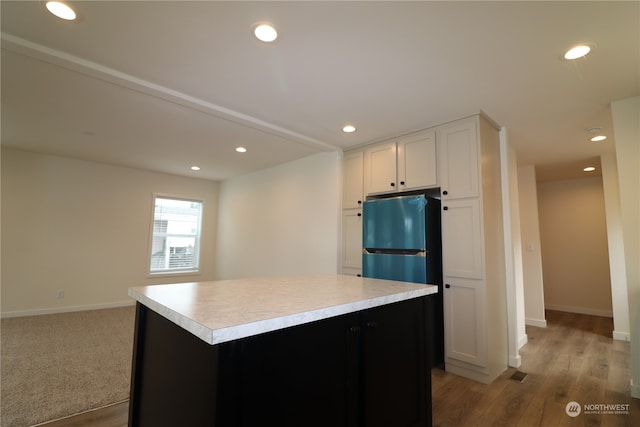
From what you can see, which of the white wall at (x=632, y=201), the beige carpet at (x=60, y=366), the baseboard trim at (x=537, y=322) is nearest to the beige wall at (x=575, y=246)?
the baseboard trim at (x=537, y=322)

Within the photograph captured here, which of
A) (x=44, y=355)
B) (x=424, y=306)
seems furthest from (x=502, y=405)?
(x=44, y=355)

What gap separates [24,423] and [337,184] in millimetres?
3423

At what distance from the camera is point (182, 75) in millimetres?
2275

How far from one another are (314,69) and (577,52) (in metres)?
1.70

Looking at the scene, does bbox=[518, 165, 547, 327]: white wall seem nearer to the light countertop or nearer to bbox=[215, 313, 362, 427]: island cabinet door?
the light countertop

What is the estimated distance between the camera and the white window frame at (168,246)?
5527mm

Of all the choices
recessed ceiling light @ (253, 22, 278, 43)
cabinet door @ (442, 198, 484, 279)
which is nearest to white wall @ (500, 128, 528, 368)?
cabinet door @ (442, 198, 484, 279)

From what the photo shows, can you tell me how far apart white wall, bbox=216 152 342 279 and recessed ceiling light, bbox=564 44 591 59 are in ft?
8.19

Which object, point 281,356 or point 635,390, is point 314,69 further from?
point 635,390

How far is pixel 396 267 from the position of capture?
2980mm

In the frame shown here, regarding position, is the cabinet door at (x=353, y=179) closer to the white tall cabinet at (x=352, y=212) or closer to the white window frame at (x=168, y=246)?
the white tall cabinet at (x=352, y=212)

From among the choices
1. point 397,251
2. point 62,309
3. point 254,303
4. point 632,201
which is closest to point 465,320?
point 397,251

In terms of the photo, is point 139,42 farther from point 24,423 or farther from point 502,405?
point 502,405

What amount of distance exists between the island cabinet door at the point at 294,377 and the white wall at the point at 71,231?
5.27m
